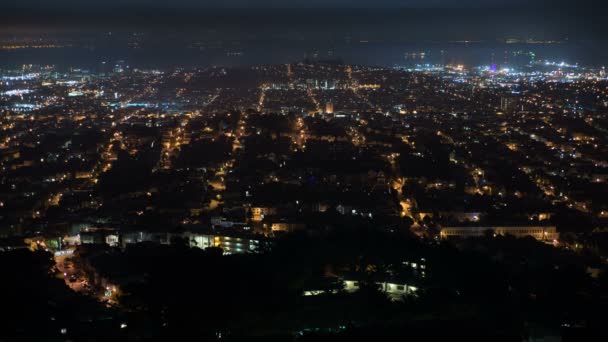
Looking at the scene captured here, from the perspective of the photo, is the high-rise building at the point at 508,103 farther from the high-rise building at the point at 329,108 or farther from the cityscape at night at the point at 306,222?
the high-rise building at the point at 329,108

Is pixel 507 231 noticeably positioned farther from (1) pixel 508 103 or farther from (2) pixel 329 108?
(1) pixel 508 103

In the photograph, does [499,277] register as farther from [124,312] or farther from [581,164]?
[581,164]

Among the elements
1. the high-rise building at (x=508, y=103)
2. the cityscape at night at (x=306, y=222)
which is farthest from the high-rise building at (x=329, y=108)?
the high-rise building at (x=508, y=103)

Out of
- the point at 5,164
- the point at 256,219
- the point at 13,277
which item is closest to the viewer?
the point at 13,277

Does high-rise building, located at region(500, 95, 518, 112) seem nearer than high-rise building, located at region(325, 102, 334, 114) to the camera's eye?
No

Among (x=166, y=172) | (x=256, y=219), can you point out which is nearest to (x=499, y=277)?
(x=256, y=219)

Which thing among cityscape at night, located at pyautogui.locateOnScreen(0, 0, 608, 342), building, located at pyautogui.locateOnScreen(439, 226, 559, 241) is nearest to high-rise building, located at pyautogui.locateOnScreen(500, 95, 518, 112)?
cityscape at night, located at pyautogui.locateOnScreen(0, 0, 608, 342)

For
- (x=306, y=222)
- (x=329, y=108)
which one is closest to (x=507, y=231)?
(x=306, y=222)

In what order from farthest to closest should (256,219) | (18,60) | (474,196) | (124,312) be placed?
(18,60) → (474,196) → (256,219) → (124,312)

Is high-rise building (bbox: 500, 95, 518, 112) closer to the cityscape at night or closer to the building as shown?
the cityscape at night
